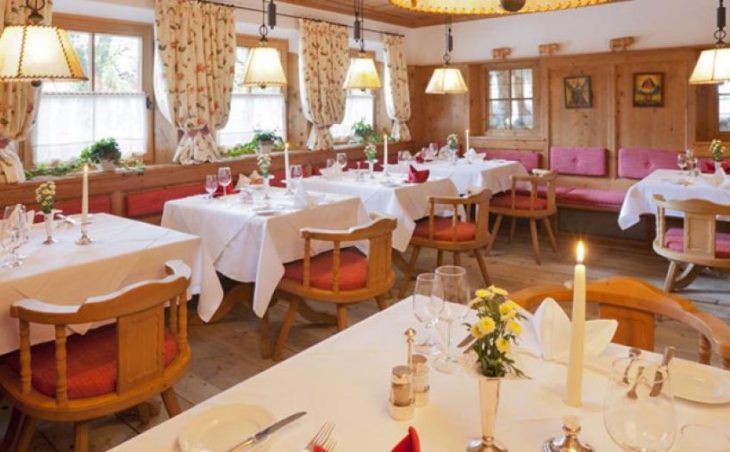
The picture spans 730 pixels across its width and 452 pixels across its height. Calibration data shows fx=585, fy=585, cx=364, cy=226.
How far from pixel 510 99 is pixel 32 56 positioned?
5.92 m

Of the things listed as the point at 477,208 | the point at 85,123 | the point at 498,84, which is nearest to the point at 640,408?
the point at 477,208

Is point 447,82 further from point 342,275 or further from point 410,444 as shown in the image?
point 410,444

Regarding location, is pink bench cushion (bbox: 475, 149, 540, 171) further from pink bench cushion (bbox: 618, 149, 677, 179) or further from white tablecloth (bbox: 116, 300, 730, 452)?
white tablecloth (bbox: 116, 300, 730, 452)

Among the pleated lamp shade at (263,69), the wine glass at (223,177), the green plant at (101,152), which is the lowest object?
the wine glass at (223,177)

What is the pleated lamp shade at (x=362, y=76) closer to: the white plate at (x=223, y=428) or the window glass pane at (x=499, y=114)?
the window glass pane at (x=499, y=114)

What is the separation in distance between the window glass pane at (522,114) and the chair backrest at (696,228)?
3.49 metres

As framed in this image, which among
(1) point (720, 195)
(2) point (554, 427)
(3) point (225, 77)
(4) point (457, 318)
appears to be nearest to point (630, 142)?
(1) point (720, 195)

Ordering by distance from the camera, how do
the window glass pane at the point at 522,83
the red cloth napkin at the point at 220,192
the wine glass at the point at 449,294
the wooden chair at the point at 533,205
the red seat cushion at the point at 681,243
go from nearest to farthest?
1. the wine glass at the point at 449,294
2. the red seat cushion at the point at 681,243
3. the red cloth napkin at the point at 220,192
4. the wooden chair at the point at 533,205
5. the window glass pane at the point at 522,83

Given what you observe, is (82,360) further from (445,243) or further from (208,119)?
(208,119)

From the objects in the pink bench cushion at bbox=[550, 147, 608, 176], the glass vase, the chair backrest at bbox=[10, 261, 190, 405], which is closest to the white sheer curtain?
the chair backrest at bbox=[10, 261, 190, 405]

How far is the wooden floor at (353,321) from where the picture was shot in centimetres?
267

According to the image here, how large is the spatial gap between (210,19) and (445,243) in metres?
2.79

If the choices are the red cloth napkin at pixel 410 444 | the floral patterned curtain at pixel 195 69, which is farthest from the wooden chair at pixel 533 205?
the red cloth napkin at pixel 410 444

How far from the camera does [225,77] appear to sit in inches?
204
